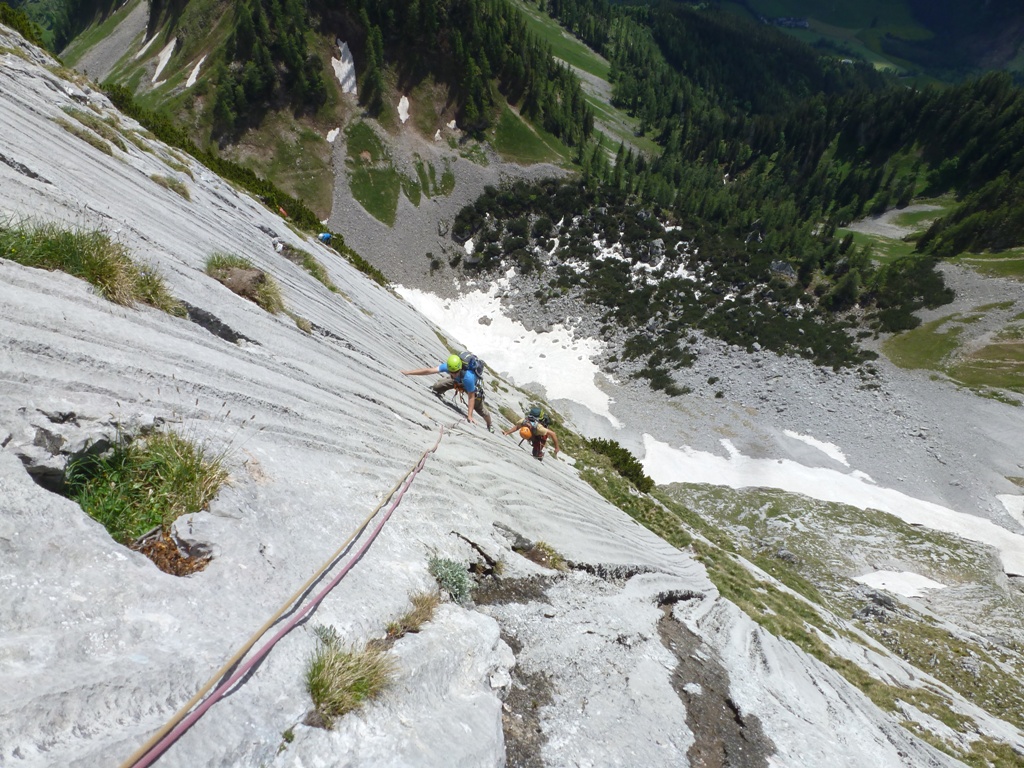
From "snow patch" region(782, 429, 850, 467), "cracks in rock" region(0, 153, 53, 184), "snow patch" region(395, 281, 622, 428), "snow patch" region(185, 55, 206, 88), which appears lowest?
"cracks in rock" region(0, 153, 53, 184)

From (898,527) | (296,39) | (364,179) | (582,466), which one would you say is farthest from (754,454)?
(296,39)

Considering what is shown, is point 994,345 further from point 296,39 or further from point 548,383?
point 296,39

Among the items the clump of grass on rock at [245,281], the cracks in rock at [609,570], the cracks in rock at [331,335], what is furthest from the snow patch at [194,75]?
the cracks in rock at [609,570]

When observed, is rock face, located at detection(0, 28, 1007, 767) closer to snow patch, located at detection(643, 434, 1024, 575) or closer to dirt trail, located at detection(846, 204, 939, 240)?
snow patch, located at detection(643, 434, 1024, 575)

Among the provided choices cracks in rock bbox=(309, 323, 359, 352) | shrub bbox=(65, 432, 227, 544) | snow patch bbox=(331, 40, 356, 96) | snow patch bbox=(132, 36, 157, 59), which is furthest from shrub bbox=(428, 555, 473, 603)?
snow patch bbox=(132, 36, 157, 59)

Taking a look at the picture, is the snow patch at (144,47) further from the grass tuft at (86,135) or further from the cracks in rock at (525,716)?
the cracks in rock at (525,716)

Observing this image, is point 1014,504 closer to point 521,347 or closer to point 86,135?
point 521,347
